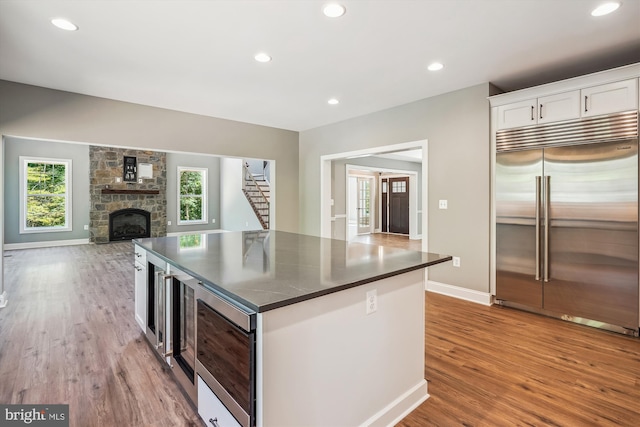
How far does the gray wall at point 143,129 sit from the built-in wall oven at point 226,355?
144 inches

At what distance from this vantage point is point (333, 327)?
1.44 m

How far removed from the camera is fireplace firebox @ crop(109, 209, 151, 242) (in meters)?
8.70

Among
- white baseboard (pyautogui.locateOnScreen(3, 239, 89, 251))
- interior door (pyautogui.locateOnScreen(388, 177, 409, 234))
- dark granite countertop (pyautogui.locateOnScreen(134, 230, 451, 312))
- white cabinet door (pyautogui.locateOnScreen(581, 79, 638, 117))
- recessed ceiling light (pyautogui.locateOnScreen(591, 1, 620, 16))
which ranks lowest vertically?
white baseboard (pyautogui.locateOnScreen(3, 239, 89, 251))

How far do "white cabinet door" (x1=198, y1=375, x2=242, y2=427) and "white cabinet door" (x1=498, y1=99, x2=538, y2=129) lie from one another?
3684 mm

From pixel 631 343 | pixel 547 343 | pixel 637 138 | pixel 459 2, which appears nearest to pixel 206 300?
pixel 459 2

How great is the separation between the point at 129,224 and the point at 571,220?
9.81 m

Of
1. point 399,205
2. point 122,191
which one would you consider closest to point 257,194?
point 122,191

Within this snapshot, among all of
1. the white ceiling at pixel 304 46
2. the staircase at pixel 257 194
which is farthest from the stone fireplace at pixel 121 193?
the white ceiling at pixel 304 46

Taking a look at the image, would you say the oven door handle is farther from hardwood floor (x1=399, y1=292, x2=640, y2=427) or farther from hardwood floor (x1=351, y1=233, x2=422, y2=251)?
hardwood floor (x1=351, y1=233, x2=422, y2=251)

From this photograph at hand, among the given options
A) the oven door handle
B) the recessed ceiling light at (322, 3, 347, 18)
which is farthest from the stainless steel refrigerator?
the oven door handle

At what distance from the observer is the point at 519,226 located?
3393mm

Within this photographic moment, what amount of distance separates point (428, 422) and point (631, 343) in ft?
7.39

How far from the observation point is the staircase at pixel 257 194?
28.3ft

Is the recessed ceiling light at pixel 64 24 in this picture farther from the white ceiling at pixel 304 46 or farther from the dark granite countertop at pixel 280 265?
the dark granite countertop at pixel 280 265
